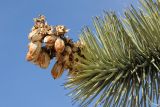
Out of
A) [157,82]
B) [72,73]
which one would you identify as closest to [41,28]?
[72,73]

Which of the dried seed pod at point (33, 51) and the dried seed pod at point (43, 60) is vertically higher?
the dried seed pod at point (33, 51)

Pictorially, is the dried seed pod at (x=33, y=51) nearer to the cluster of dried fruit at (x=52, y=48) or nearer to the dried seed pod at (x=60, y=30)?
the cluster of dried fruit at (x=52, y=48)

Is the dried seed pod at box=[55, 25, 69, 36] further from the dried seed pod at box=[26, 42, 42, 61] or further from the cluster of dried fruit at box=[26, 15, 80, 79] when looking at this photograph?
the dried seed pod at box=[26, 42, 42, 61]

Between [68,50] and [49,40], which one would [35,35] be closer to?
[49,40]

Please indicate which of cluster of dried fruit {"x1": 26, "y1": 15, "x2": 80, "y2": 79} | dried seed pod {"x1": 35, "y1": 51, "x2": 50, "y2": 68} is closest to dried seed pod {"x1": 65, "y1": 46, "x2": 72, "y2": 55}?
cluster of dried fruit {"x1": 26, "y1": 15, "x2": 80, "y2": 79}

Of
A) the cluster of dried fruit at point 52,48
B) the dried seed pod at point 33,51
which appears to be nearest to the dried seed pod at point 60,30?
the cluster of dried fruit at point 52,48

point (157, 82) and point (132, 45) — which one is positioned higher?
point (132, 45)

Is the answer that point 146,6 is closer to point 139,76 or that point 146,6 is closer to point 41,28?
point 139,76
